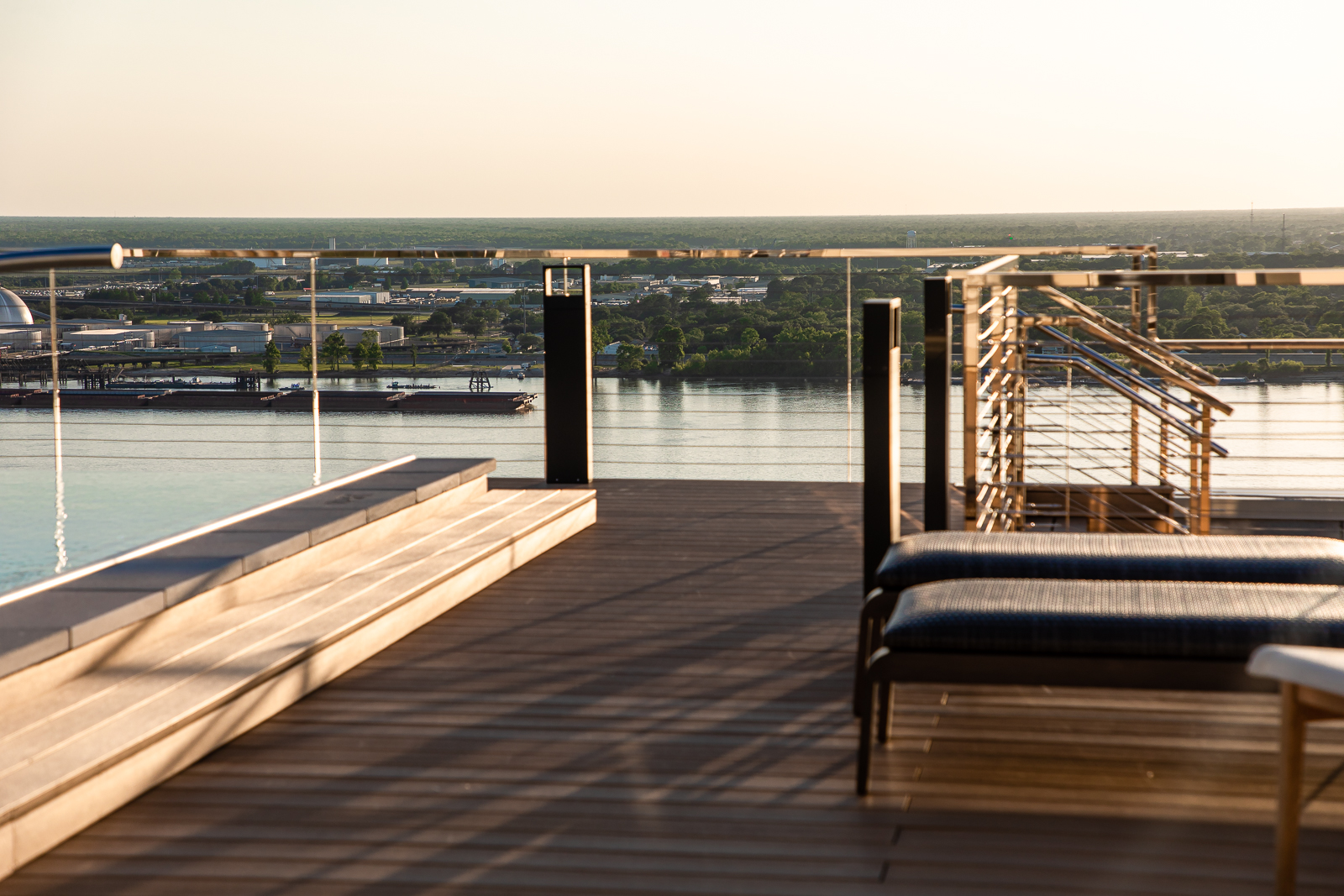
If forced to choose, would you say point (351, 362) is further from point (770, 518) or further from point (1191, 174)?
point (1191, 174)

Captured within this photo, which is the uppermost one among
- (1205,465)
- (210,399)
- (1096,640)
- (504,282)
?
(504,282)

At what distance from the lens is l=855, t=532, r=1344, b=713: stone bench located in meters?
2.29

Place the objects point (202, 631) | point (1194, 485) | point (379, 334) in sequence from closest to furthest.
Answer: point (202, 631) < point (1194, 485) < point (379, 334)

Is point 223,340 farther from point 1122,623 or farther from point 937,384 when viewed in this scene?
point 1122,623

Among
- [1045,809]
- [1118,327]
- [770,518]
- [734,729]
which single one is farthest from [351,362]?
[1045,809]

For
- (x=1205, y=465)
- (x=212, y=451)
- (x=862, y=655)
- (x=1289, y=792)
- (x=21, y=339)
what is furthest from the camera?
(x=212, y=451)

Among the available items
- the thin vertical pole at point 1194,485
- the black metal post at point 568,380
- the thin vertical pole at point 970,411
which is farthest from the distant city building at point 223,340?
the thin vertical pole at point 1194,485

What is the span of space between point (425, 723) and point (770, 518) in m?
2.30

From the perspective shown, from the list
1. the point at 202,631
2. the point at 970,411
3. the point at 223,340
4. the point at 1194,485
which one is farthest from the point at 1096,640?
the point at 223,340

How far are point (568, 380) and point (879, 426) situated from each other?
7.47 ft

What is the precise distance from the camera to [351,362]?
21.9ft

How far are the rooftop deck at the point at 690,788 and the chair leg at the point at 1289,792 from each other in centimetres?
8

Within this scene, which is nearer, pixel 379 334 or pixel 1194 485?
pixel 1194 485

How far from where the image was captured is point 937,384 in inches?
108
